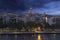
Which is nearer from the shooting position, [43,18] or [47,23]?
[47,23]

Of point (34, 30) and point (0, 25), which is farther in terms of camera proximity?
point (34, 30)

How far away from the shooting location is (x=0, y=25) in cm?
3169

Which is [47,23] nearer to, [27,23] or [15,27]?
[27,23]

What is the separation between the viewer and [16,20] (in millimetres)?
32531

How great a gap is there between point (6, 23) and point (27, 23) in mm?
3368

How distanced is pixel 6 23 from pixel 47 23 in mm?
6628

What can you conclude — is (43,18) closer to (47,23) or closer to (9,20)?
(47,23)

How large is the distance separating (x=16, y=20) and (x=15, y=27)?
1.47 metres

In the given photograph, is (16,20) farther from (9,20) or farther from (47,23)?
(47,23)

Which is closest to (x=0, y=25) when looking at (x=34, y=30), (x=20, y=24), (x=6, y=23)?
(x=6, y=23)

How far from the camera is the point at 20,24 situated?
32.6 metres

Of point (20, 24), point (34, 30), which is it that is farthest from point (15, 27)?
point (34, 30)

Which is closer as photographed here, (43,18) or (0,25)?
(0,25)

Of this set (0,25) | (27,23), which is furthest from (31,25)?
(0,25)
